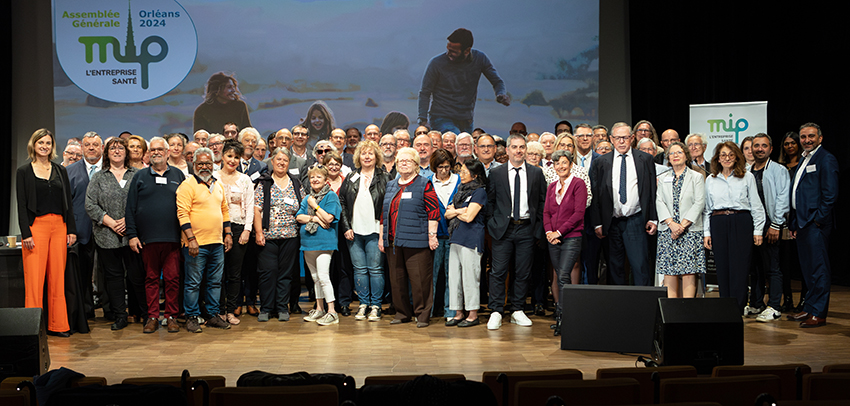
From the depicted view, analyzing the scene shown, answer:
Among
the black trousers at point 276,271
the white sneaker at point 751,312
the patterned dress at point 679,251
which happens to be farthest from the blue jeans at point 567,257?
the black trousers at point 276,271

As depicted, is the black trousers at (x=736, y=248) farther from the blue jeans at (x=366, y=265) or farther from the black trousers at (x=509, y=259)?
the blue jeans at (x=366, y=265)

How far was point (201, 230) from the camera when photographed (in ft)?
16.9

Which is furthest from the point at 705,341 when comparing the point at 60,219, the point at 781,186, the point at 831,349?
the point at 60,219

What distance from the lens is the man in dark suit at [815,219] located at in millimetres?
5336

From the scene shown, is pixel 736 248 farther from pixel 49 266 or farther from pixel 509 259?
pixel 49 266

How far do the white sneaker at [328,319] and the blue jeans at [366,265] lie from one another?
336 mm

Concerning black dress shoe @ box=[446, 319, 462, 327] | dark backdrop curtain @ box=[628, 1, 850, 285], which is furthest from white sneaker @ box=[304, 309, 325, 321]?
dark backdrop curtain @ box=[628, 1, 850, 285]

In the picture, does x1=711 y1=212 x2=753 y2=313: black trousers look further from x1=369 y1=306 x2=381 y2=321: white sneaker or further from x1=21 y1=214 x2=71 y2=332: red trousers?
x1=21 y1=214 x2=71 y2=332: red trousers

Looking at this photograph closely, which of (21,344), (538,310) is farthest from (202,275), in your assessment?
(538,310)

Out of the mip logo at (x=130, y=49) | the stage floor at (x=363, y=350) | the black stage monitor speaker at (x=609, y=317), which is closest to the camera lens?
the stage floor at (x=363, y=350)

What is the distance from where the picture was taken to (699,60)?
8633 millimetres

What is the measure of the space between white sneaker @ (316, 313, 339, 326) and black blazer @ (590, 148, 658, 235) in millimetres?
2398

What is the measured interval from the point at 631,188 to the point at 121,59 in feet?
23.0

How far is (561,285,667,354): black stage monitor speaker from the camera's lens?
4.26 m
